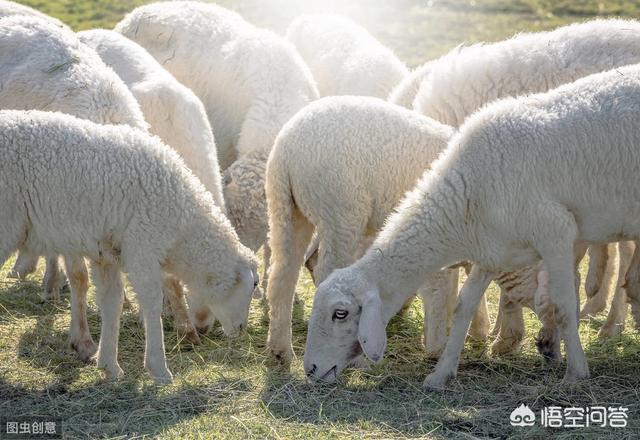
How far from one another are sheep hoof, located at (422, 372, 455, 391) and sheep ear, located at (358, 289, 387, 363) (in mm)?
450

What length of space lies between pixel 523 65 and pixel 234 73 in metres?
2.33

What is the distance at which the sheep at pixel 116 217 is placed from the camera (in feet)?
19.4

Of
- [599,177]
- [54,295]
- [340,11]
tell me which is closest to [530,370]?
[599,177]

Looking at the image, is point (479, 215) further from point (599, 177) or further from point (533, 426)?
point (533, 426)

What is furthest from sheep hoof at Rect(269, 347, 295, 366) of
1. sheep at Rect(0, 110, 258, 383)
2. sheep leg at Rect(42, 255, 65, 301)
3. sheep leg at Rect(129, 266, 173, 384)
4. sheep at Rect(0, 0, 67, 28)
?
sheep at Rect(0, 0, 67, 28)

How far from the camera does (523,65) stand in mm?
7668

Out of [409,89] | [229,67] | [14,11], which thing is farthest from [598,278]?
[14,11]

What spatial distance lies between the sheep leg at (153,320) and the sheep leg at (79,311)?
27.1 inches

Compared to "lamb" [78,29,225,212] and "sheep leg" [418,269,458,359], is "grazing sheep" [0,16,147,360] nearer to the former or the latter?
"lamb" [78,29,225,212]

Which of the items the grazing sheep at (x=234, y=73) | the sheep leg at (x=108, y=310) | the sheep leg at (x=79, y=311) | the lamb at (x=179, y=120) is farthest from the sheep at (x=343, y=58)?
the sheep leg at (x=108, y=310)

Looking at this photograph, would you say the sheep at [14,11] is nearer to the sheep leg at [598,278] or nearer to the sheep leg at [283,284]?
the sheep leg at [283,284]

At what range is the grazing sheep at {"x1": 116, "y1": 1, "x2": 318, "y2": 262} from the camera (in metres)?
8.09

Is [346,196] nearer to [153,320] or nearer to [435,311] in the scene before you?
[435,311]

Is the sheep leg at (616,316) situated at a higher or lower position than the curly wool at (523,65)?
lower
